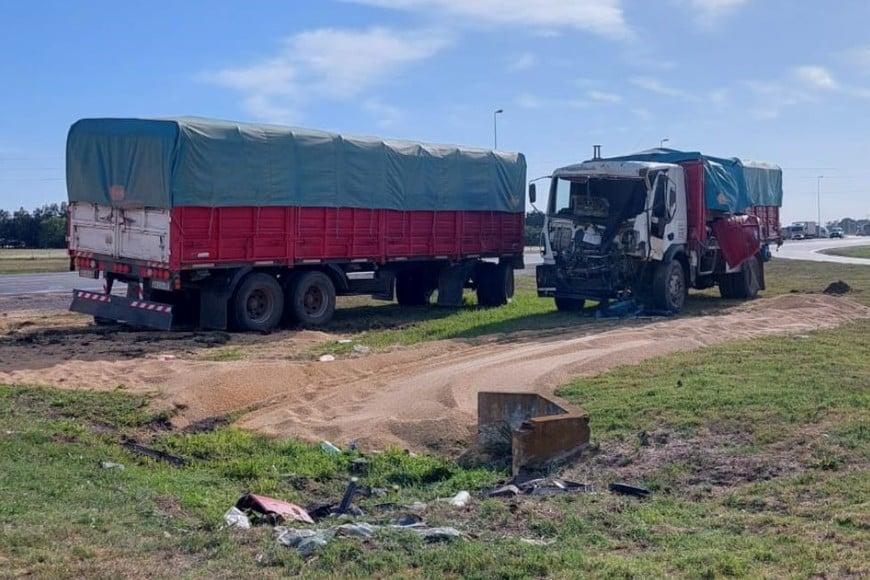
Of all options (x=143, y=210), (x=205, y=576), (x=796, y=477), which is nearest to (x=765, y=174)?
(x=143, y=210)

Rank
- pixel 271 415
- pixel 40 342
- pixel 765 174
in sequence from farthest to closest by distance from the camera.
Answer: pixel 765 174 < pixel 40 342 < pixel 271 415

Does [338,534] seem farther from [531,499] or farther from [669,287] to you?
[669,287]

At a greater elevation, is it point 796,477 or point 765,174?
point 765,174

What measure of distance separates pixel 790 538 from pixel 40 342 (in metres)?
13.7

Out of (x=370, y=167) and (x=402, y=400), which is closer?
(x=402, y=400)

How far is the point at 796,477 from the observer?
331 inches

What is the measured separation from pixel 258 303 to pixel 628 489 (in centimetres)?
1251

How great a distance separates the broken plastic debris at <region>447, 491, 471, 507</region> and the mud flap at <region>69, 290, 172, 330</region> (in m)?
10.4

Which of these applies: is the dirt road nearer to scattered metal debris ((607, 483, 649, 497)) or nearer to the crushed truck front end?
the crushed truck front end

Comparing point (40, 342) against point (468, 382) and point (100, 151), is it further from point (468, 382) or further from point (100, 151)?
point (468, 382)

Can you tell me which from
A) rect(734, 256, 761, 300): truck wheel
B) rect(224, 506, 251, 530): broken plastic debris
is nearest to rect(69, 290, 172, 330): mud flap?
rect(224, 506, 251, 530): broken plastic debris

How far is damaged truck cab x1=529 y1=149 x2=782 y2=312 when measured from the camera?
2194 cm

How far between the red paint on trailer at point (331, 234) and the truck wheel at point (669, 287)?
452 centimetres

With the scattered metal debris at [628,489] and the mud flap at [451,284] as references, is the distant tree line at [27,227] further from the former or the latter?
the scattered metal debris at [628,489]
